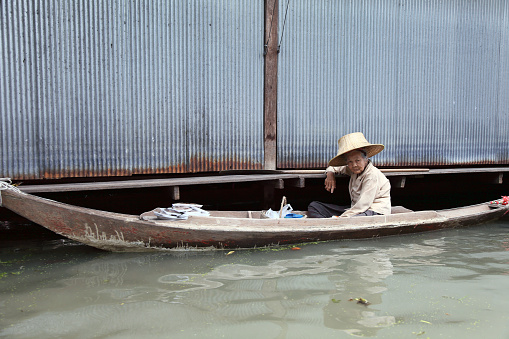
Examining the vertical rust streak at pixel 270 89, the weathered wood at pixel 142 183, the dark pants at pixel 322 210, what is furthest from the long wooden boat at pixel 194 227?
the vertical rust streak at pixel 270 89

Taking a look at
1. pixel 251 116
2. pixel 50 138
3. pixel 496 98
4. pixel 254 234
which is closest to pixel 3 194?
pixel 50 138

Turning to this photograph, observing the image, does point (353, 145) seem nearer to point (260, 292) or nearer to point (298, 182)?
point (298, 182)

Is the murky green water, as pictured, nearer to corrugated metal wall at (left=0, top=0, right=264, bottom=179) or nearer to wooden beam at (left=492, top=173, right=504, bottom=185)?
corrugated metal wall at (left=0, top=0, right=264, bottom=179)

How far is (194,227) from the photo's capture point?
5.13m

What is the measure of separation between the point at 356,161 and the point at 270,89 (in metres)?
1.77

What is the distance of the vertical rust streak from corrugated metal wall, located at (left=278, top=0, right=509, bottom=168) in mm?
124

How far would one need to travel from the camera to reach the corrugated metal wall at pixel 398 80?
6.78m

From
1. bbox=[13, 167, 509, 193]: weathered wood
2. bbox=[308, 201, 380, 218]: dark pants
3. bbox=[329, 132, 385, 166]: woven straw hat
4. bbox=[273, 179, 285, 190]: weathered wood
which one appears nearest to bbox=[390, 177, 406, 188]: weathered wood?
bbox=[13, 167, 509, 193]: weathered wood

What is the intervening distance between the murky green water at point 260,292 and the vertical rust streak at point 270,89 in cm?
173

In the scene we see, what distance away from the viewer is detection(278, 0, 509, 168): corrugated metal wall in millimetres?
6777

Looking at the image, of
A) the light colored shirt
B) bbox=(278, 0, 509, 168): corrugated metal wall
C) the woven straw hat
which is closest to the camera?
the woven straw hat

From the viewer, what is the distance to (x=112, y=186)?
5324 millimetres

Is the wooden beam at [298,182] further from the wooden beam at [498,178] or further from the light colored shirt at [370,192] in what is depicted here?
the wooden beam at [498,178]

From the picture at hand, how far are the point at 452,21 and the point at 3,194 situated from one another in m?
7.75
